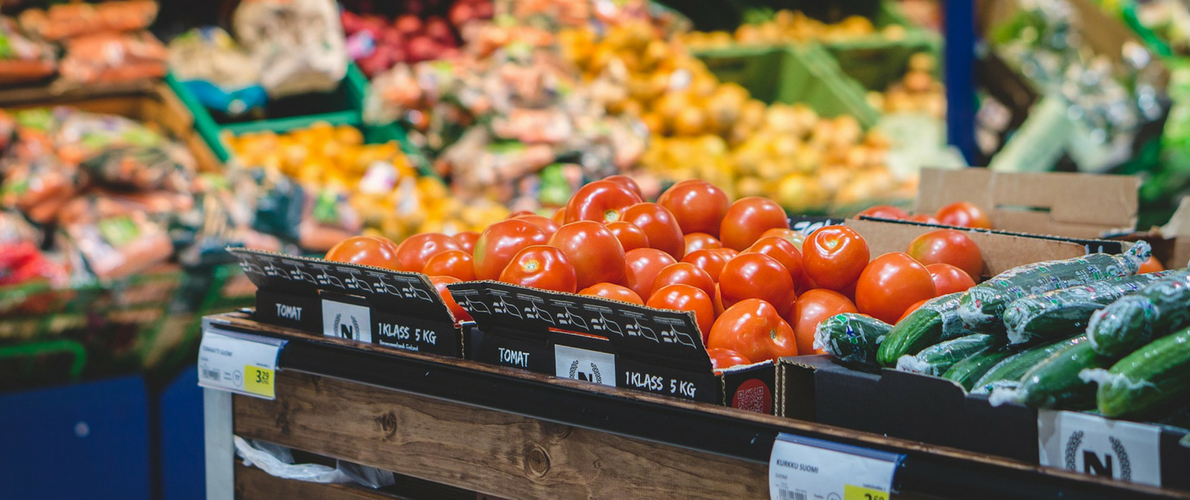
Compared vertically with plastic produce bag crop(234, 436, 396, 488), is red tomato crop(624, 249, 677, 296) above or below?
above

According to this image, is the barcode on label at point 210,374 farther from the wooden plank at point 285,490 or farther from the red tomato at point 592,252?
the red tomato at point 592,252

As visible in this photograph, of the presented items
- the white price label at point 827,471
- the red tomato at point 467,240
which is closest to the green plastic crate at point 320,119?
the red tomato at point 467,240

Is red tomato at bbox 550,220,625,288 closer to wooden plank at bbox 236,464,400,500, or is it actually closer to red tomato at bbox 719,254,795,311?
red tomato at bbox 719,254,795,311

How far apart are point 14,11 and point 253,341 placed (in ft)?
12.9

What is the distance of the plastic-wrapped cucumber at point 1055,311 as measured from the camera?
117 centimetres

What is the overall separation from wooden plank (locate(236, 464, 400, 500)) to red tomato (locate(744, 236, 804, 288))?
80 centimetres

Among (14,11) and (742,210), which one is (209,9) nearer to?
(14,11)

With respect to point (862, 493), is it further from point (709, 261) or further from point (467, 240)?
point (467, 240)

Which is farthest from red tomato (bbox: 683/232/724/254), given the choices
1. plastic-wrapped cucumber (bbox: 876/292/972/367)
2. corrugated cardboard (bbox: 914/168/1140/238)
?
corrugated cardboard (bbox: 914/168/1140/238)

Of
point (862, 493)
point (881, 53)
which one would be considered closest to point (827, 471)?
point (862, 493)

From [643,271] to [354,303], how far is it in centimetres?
55

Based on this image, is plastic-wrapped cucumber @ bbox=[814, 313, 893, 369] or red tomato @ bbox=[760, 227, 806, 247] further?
red tomato @ bbox=[760, 227, 806, 247]

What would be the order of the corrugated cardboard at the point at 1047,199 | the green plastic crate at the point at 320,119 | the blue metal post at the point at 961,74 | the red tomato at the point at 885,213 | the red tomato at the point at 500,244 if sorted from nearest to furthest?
the red tomato at the point at 500,244
the red tomato at the point at 885,213
the corrugated cardboard at the point at 1047,199
the green plastic crate at the point at 320,119
the blue metal post at the point at 961,74

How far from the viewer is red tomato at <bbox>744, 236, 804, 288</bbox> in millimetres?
1664
